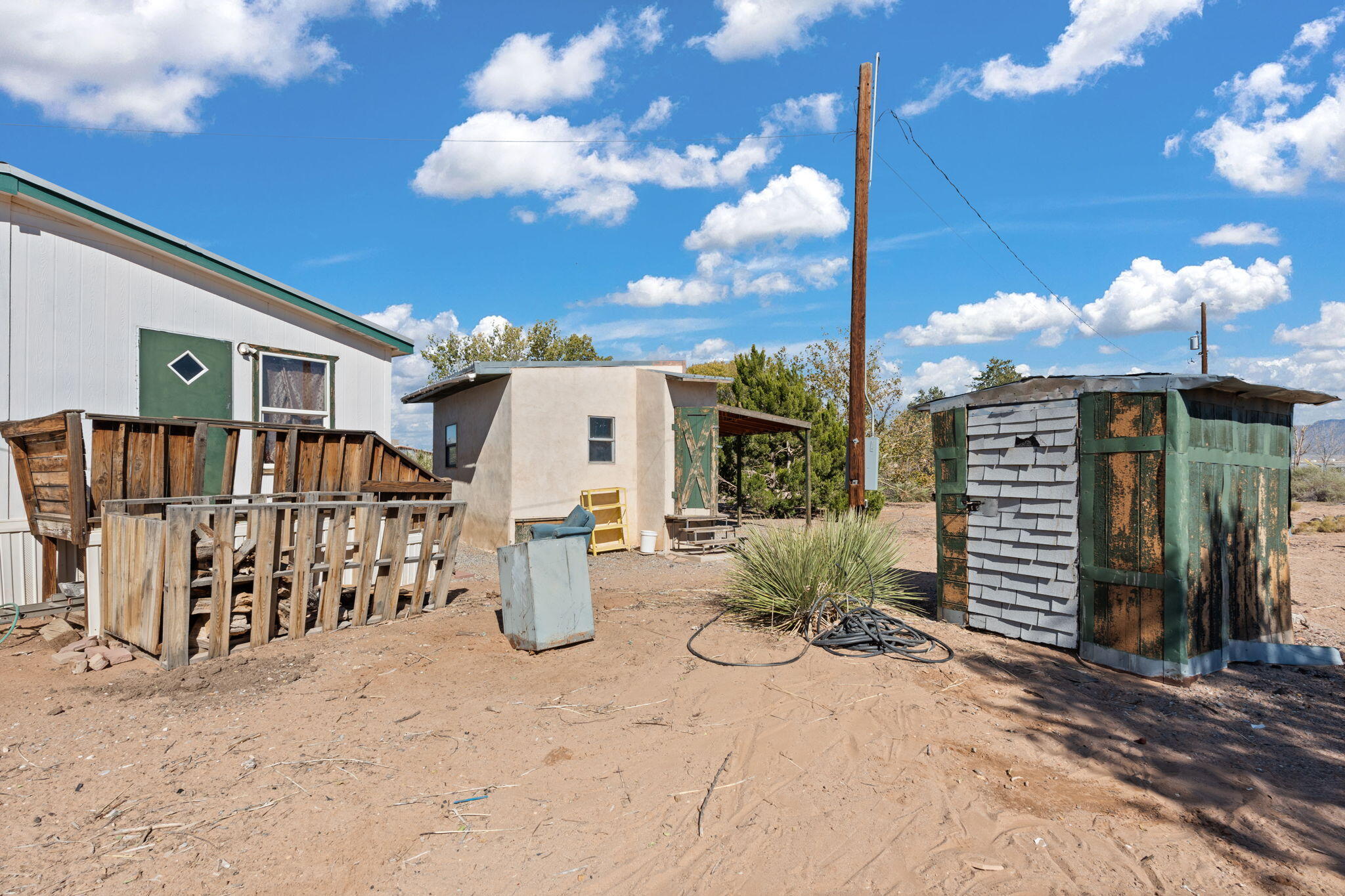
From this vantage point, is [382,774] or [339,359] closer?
[382,774]

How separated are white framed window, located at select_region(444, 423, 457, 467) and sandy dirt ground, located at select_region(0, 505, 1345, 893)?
8.87 m

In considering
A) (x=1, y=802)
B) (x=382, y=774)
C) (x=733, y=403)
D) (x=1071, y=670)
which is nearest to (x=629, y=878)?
(x=382, y=774)

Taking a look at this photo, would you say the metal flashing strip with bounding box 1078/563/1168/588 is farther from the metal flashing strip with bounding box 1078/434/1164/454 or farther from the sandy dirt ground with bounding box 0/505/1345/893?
the metal flashing strip with bounding box 1078/434/1164/454

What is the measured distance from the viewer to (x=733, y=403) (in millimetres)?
19875

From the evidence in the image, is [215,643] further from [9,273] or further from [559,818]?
[9,273]

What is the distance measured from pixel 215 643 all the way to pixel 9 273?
4.27 metres

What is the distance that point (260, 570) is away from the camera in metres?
5.76

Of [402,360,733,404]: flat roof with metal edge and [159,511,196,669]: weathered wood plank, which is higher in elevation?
[402,360,733,404]: flat roof with metal edge

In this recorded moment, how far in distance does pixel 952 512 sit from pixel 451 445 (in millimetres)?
10679

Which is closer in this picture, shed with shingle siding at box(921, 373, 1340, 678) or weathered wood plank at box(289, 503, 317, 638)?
shed with shingle siding at box(921, 373, 1340, 678)

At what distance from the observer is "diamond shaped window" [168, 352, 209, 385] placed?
7.98 m

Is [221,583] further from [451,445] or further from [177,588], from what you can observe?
[451,445]

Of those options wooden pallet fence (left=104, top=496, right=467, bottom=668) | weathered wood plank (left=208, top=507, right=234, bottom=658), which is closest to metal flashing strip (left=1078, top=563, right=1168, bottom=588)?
wooden pallet fence (left=104, top=496, right=467, bottom=668)

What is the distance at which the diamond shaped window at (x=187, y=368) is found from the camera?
798 centimetres
